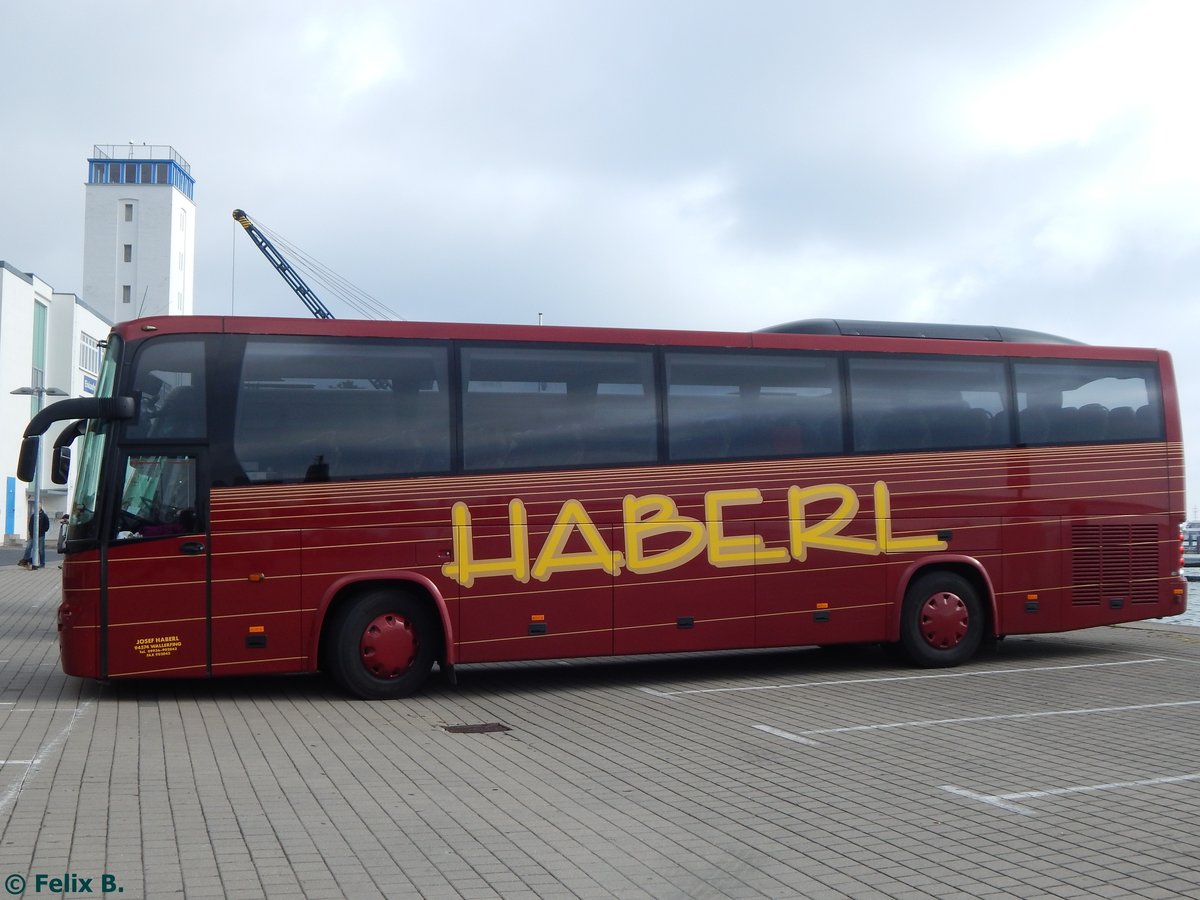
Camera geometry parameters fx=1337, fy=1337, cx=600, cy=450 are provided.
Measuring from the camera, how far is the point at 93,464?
37.6ft

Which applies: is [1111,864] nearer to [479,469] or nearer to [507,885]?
[507,885]

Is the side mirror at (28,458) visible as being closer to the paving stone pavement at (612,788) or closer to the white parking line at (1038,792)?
the paving stone pavement at (612,788)

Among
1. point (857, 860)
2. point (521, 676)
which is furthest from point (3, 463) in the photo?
point (857, 860)

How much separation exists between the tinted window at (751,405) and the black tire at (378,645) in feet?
9.72

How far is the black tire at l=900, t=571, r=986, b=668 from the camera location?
1406 centimetres

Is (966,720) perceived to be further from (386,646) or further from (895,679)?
(386,646)

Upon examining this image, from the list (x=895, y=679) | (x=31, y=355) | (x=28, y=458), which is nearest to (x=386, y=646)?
(x=28, y=458)

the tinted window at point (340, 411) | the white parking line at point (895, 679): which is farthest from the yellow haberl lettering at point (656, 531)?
the tinted window at point (340, 411)

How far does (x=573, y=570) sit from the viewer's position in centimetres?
1241

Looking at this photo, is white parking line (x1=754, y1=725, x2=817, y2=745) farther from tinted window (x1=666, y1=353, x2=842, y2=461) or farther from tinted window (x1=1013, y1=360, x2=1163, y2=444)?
tinted window (x1=1013, y1=360, x2=1163, y2=444)

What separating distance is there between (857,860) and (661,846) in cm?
94

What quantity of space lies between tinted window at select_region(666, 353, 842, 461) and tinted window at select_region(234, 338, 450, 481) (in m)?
2.36

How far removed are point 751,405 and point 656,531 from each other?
5.23 feet

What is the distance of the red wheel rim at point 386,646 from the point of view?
38.7ft
